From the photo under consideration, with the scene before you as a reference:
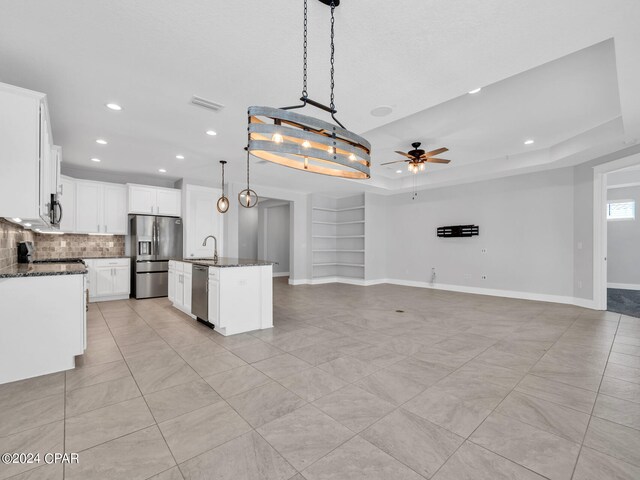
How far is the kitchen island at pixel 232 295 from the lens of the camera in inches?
154

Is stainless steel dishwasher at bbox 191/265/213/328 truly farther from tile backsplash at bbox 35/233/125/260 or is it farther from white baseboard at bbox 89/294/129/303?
tile backsplash at bbox 35/233/125/260

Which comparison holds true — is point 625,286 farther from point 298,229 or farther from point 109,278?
point 109,278

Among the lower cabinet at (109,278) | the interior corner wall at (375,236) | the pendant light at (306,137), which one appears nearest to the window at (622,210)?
the interior corner wall at (375,236)

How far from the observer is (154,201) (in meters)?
6.74

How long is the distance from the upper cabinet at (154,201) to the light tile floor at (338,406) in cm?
331

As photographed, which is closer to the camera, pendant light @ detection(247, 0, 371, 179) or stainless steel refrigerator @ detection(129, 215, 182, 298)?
pendant light @ detection(247, 0, 371, 179)

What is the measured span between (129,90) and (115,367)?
2.94m

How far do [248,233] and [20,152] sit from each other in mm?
8144

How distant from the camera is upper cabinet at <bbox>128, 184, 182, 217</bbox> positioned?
256 inches

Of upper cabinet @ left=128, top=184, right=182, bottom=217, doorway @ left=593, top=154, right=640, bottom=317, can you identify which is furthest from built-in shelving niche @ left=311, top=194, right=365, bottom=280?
doorway @ left=593, top=154, right=640, bottom=317

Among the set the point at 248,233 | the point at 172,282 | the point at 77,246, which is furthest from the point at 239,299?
the point at 248,233

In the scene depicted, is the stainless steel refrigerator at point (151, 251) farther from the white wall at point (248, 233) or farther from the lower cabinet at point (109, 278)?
the white wall at point (248, 233)

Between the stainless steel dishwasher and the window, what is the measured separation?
10.7 metres

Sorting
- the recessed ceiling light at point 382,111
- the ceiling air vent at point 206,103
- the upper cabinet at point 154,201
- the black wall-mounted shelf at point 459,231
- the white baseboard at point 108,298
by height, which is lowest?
the white baseboard at point 108,298
